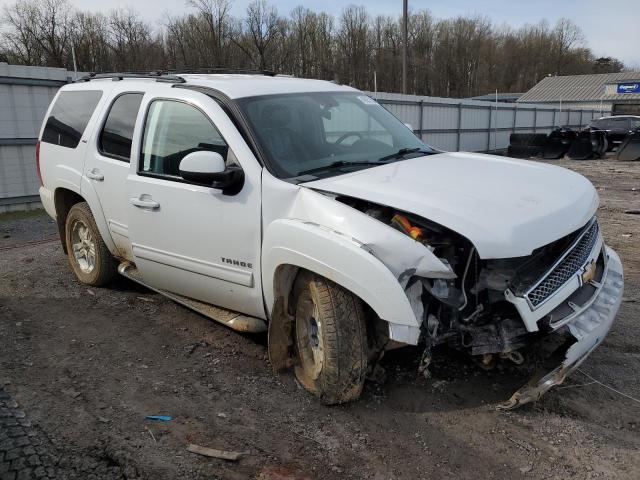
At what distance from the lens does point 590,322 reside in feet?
9.84

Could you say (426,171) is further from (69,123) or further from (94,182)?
(69,123)

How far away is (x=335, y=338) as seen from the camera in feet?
9.93

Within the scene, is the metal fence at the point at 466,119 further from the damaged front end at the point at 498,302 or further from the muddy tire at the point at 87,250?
the damaged front end at the point at 498,302

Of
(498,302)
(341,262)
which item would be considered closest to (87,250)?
(341,262)

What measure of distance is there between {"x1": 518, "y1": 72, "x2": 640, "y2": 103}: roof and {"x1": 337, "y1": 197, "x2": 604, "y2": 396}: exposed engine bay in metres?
56.8

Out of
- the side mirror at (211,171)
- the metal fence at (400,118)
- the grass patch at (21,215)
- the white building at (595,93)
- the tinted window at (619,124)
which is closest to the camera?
the side mirror at (211,171)

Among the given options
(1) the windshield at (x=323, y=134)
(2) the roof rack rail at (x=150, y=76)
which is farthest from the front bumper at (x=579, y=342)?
(2) the roof rack rail at (x=150, y=76)

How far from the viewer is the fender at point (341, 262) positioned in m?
2.73

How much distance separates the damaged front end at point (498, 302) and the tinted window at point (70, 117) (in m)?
3.42

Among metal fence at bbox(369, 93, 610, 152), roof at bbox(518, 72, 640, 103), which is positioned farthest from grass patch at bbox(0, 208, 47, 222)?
roof at bbox(518, 72, 640, 103)

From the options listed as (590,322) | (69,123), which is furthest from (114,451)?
(69,123)

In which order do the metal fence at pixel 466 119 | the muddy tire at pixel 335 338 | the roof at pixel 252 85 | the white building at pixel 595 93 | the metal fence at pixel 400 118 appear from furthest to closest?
the white building at pixel 595 93
the metal fence at pixel 466 119
the metal fence at pixel 400 118
the roof at pixel 252 85
the muddy tire at pixel 335 338

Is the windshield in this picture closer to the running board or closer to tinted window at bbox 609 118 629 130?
the running board

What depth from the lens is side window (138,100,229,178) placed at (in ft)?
12.5
